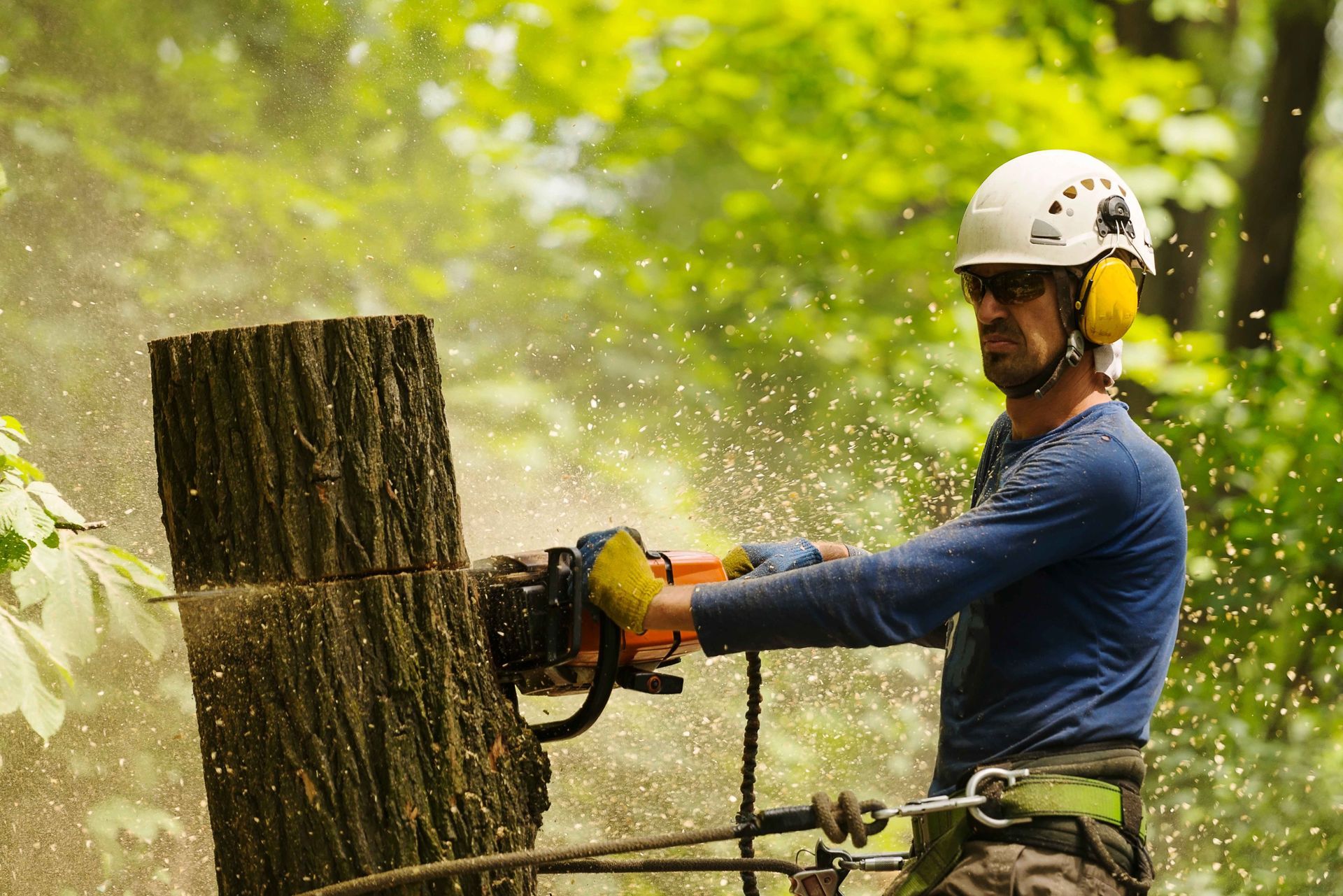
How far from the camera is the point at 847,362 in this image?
6.62 metres

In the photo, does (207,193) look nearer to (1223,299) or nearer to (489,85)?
(489,85)

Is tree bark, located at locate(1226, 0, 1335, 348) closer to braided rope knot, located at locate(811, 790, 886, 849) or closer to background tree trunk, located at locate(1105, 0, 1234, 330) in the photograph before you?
background tree trunk, located at locate(1105, 0, 1234, 330)

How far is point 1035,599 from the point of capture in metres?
1.98

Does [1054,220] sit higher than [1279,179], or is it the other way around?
[1279,179]

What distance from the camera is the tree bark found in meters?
6.66

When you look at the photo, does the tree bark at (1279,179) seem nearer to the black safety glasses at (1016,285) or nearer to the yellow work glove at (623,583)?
the black safety glasses at (1016,285)

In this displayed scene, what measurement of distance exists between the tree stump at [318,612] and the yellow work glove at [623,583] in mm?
280

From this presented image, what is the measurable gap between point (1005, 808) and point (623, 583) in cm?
78

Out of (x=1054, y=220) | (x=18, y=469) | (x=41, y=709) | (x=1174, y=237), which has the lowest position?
(x=41, y=709)

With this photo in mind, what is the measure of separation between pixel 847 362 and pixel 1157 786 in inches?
115

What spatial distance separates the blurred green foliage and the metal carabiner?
3351 millimetres

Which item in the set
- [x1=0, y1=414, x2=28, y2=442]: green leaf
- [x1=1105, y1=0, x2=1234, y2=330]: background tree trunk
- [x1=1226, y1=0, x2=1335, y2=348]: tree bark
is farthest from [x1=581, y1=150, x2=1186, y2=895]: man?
[x1=1226, y1=0, x2=1335, y2=348]: tree bark

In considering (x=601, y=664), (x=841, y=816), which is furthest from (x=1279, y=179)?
(x=601, y=664)

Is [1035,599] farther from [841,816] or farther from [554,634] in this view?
[554,634]
